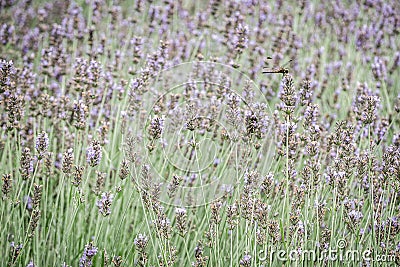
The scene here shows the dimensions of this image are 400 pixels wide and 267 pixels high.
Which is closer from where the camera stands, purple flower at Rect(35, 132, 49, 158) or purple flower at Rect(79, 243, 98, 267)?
purple flower at Rect(79, 243, 98, 267)

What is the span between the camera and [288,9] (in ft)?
16.4

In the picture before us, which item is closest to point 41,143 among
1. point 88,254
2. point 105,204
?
point 105,204

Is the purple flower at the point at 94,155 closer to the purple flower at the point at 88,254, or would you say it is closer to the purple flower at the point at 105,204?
the purple flower at the point at 105,204

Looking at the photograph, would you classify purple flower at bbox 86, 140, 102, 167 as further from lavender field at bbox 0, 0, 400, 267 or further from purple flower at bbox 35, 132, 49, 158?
purple flower at bbox 35, 132, 49, 158

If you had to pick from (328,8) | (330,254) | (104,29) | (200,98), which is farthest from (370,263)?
(328,8)

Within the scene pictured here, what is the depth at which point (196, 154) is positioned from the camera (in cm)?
213

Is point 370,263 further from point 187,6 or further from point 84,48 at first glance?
point 187,6

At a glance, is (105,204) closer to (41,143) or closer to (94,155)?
(94,155)

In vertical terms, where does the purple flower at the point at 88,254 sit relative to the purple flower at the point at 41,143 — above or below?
below

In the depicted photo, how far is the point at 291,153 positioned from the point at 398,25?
271cm

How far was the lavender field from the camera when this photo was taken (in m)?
2.13

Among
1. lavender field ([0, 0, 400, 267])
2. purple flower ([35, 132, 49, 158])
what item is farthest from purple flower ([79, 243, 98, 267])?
purple flower ([35, 132, 49, 158])

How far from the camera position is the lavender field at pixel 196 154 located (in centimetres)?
213

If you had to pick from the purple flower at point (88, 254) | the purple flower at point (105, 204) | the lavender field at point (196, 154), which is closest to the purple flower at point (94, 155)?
the lavender field at point (196, 154)
